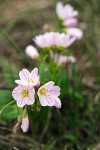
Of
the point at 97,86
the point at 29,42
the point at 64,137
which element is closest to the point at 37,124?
the point at 64,137

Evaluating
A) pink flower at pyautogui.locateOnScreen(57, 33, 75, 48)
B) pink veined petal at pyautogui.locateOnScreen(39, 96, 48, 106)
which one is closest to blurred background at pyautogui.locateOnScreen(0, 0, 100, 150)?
pink veined petal at pyautogui.locateOnScreen(39, 96, 48, 106)

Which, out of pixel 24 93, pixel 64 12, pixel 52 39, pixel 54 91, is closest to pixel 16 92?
pixel 24 93

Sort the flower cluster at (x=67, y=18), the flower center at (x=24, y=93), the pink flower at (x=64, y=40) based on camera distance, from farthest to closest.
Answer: the flower cluster at (x=67, y=18), the pink flower at (x=64, y=40), the flower center at (x=24, y=93)

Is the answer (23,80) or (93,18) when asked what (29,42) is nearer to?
(93,18)

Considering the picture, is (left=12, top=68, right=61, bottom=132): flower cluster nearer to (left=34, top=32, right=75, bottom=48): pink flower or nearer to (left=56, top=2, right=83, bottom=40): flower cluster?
(left=34, top=32, right=75, bottom=48): pink flower

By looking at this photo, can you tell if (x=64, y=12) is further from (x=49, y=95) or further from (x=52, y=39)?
(x=49, y=95)

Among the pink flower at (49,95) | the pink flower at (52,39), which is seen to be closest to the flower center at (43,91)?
the pink flower at (49,95)

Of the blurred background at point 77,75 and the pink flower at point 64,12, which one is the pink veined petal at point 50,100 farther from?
the pink flower at point 64,12

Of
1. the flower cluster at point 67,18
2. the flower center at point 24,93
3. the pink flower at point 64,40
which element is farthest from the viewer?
the flower cluster at point 67,18

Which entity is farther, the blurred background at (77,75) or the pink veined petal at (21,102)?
the blurred background at (77,75)

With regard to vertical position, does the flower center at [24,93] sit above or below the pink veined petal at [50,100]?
above
